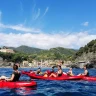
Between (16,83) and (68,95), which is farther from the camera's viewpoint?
(16,83)

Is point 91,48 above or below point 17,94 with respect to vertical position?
above

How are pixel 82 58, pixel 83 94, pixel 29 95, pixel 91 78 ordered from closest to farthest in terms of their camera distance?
pixel 29 95
pixel 83 94
pixel 91 78
pixel 82 58

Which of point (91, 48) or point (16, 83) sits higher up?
point (91, 48)

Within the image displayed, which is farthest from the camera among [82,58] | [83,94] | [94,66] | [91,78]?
[82,58]

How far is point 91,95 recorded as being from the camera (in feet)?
78.4

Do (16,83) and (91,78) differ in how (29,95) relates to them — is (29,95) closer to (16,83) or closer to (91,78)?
(16,83)

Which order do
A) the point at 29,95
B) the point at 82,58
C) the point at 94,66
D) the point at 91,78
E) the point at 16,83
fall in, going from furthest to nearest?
the point at 82,58 → the point at 94,66 → the point at 91,78 → the point at 16,83 → the point at 29,95

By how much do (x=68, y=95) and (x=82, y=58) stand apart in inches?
6808

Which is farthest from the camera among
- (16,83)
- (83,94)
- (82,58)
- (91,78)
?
(82,58)

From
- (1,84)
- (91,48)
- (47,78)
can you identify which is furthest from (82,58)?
(1,84)

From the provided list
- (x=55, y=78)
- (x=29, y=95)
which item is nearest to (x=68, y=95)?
(x=29, y=95)

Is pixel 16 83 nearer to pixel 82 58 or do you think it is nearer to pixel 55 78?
pixel 55 78

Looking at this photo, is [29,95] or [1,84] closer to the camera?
[29,95]

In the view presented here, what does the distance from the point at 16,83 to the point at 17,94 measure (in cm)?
318
